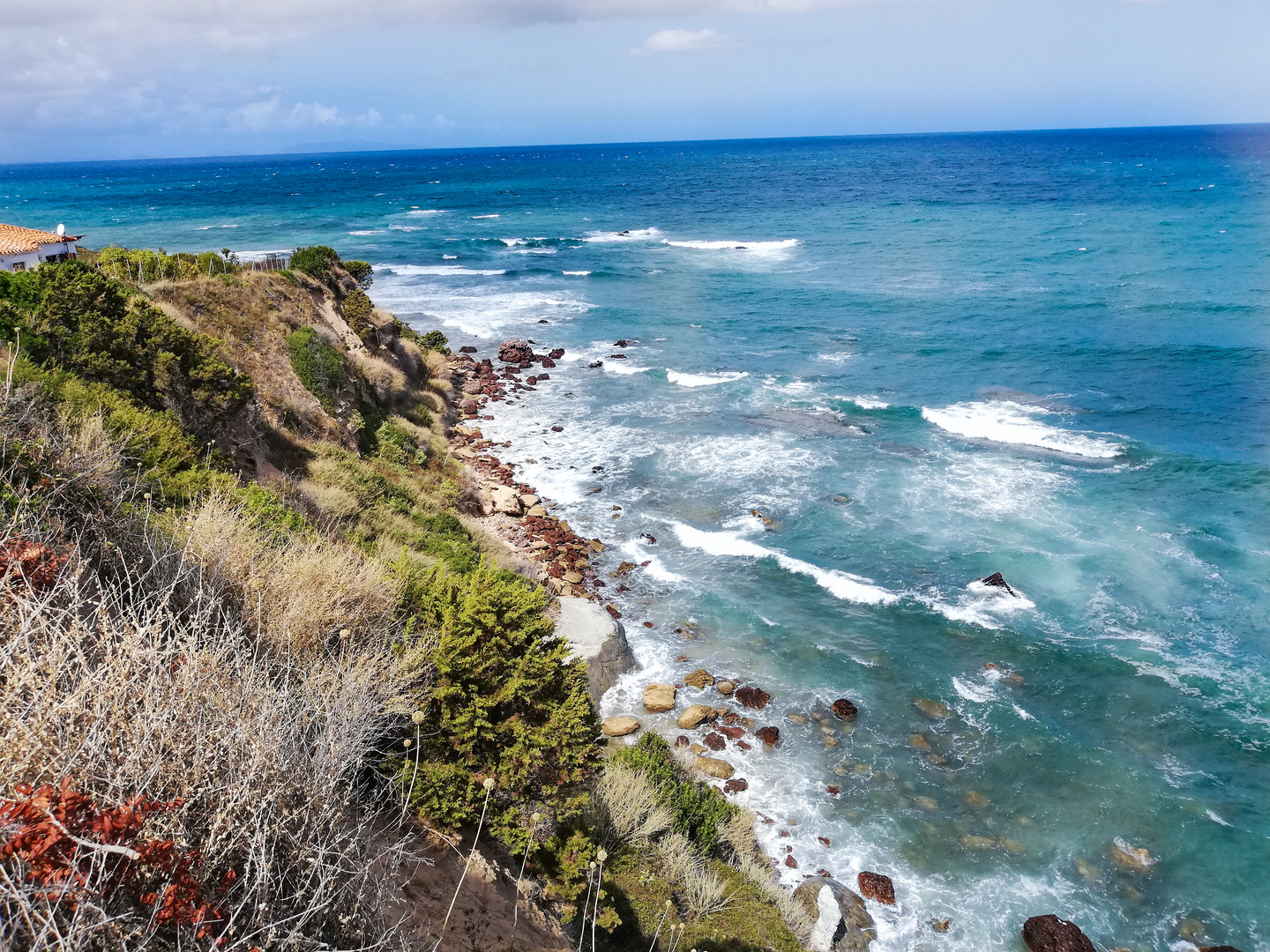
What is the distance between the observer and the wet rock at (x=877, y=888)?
1535 cm

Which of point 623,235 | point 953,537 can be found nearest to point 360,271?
point 953,537

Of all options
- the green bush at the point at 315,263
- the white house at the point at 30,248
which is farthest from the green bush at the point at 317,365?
the white house at the point at 30,248

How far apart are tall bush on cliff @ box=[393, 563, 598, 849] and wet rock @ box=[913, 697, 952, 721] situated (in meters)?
12.6

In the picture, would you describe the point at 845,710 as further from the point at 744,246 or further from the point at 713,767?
the point at 744,246

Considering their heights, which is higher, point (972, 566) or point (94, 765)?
point (94, 765)

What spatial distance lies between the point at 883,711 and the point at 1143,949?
711cm

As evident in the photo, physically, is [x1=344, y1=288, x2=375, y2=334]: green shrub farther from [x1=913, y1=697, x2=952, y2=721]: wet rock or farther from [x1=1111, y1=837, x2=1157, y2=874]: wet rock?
[x1=1111, y1=837, x2=1157, y2=874]: wet rock

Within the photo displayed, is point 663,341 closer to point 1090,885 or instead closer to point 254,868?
point 1090,885

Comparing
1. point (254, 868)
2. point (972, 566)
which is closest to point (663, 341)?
point (972, 566)

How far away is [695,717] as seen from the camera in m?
19.7

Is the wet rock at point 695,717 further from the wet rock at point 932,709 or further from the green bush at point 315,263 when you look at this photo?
the green bush at point 315,263

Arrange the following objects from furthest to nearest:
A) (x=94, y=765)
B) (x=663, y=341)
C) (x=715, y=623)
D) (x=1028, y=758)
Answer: (x=663, y=341) < (x=715, y=623) < (x=1028, y=758) < (x=94, y=765)

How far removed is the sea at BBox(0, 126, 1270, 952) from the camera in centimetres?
1673

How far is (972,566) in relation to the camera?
25844 millimetres
